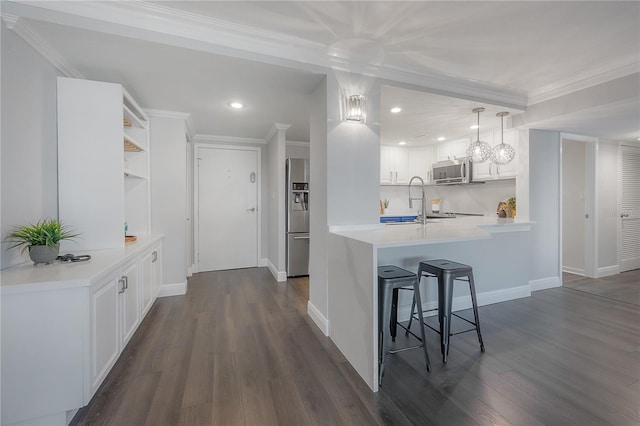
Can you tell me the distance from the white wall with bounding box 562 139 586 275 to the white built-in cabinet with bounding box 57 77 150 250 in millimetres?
6202

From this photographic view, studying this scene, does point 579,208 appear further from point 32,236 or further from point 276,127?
point 32,236

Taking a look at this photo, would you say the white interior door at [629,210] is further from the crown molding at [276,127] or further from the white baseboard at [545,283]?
the crown molding at [276,127]

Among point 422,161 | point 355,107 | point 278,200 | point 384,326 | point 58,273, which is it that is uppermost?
point 422,161

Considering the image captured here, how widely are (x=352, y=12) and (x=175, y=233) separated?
3204mm

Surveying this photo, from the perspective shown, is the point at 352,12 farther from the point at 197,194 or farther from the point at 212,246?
the point at 212,246

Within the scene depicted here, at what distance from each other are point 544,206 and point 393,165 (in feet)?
8.34

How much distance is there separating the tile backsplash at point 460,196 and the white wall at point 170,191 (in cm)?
380

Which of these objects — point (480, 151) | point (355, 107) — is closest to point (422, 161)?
point (480, 151)

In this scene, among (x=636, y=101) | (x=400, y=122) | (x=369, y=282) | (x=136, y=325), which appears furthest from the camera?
(x=400, y=122)

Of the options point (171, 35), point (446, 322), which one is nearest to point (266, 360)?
point (446, 322)

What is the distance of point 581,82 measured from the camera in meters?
2.92

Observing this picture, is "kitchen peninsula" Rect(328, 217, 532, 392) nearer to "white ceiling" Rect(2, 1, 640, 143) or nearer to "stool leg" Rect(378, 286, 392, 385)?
"stool leg" Rect(378, 286, 392, 385)

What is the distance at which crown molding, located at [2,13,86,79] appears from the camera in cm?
169

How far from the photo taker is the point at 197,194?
4.70 m
